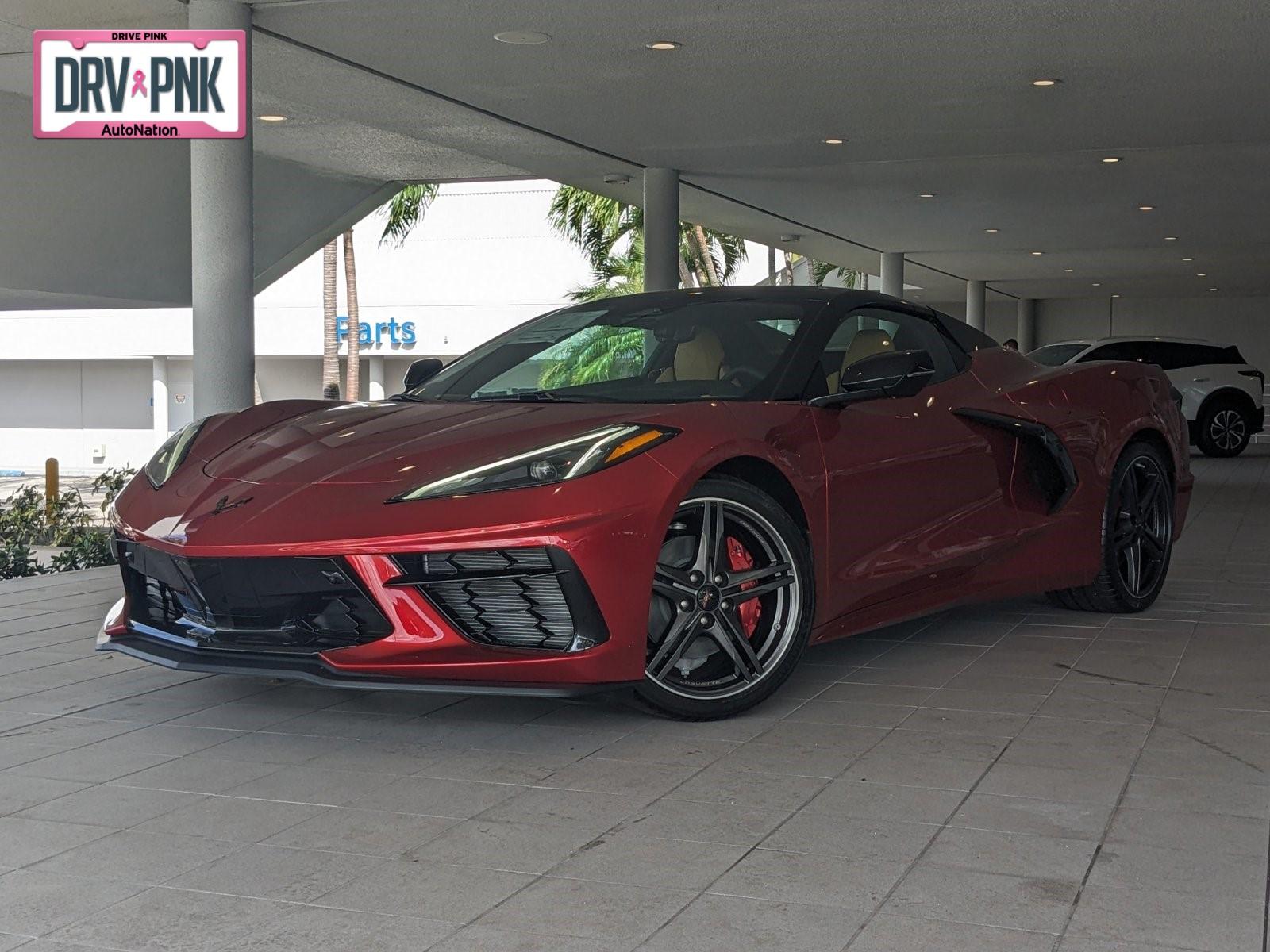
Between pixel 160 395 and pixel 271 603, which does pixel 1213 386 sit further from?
pixel 160 395

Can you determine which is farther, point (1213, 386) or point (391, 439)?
point (1213, 386)

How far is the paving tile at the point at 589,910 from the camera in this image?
263cm

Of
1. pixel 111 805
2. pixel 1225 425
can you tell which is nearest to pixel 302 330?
pixel 1225 425

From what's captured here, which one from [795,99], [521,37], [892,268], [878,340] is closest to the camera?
[878,340]

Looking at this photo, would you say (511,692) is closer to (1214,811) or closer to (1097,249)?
(1214,811)

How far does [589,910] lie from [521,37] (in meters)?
6.94

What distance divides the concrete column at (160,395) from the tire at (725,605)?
4653cm

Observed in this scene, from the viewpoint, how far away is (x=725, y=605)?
415 centimetres

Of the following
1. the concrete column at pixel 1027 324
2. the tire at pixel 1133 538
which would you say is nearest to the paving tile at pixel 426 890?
the tire at pixel 1133 538

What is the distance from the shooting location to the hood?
3.92 meters

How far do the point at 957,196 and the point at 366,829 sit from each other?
13830 mm

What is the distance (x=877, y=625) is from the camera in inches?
188

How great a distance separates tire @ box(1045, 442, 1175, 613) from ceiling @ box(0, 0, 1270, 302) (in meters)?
3.17

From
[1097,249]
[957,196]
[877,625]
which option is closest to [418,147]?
[957,196]
